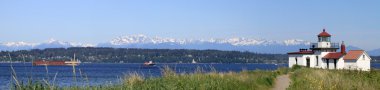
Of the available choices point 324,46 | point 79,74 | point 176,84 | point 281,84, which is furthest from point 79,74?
point 176,84

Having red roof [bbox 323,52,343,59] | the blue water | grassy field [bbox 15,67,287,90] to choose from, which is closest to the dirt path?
grassy field [bbox 15,67,287,90]

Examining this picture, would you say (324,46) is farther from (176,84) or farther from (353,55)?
(176,84)

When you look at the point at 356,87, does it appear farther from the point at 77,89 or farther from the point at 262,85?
the point at 77,89

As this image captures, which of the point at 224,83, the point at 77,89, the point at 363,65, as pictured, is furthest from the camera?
the point at 363,65

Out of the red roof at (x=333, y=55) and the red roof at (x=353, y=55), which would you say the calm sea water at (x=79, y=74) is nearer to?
the red roof at (x=333, y=55)

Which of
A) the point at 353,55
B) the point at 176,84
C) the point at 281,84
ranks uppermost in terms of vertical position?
the point at 353,55

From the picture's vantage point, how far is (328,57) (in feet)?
181

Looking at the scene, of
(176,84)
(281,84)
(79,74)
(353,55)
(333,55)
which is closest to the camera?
(176,84)

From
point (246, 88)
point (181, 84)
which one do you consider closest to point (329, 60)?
point (246, 88)

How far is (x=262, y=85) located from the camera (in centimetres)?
2469

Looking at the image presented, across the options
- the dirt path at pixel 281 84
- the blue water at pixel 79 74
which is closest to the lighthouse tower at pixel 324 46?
the blue water at pixel 79 74

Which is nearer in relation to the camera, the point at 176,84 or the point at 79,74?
the point at 176,84

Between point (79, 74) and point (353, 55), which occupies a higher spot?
point (353, 55)

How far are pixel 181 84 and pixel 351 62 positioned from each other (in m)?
37.4
